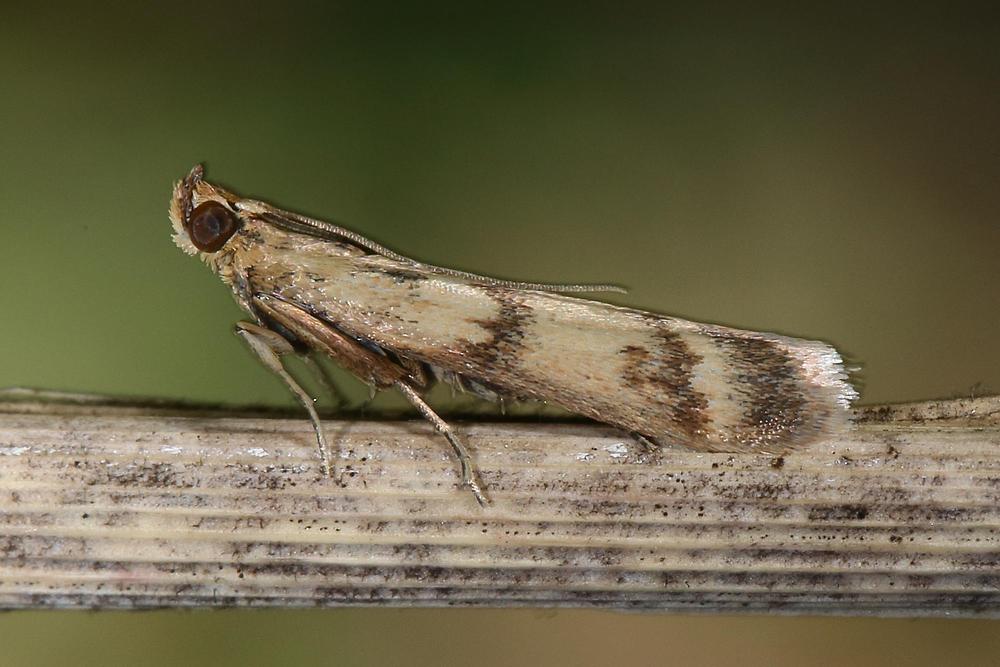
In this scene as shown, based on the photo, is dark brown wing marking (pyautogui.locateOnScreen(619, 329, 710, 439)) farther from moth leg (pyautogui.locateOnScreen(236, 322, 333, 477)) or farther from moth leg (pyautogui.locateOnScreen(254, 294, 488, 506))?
moth leg (pyautogui.locateOnScreen(236, 322, 333, 477))

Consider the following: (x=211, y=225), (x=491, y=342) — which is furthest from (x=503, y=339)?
(x=211, y=225)

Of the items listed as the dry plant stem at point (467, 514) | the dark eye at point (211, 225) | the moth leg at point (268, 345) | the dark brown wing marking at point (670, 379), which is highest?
the dark eye at point (211, 225)

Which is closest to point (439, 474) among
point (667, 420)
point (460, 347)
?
point (460, 347)

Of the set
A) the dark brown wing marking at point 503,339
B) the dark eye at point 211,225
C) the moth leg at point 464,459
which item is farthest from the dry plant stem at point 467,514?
the dark eye at point 211,225

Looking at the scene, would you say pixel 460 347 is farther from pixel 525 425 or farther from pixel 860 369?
pixel 860 369

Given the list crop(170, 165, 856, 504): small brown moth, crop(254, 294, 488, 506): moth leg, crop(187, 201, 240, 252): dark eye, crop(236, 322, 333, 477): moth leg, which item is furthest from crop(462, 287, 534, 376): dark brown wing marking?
crop(187, 201, 240, 252): dark eye

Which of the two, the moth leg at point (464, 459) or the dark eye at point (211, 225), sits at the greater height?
the dark eye at point (211, 225)

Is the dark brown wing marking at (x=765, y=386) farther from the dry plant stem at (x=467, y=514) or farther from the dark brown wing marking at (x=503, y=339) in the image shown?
the dark brown wing marking at (x=503, y=339)

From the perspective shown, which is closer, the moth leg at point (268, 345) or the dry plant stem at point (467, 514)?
the dry plant stem at point (467, 514)
